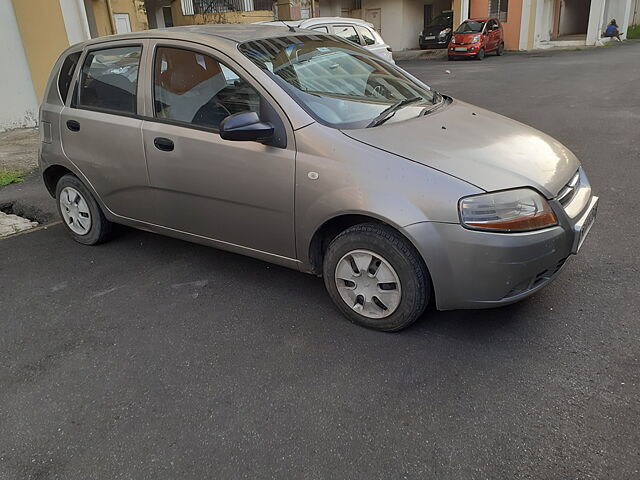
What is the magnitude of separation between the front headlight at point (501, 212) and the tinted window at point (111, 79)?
253 centimetres

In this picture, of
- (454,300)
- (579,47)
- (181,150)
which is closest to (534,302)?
(454,300)

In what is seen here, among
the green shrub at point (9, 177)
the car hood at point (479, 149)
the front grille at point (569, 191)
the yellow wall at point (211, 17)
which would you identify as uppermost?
the yellow wall at point (211, 17)

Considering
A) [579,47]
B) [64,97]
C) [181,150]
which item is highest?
[64,97]

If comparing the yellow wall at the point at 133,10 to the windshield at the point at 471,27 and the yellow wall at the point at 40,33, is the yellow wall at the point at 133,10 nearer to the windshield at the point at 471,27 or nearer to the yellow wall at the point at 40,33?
the yellow wall at the point at 40,33

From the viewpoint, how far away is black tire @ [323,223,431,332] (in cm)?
291

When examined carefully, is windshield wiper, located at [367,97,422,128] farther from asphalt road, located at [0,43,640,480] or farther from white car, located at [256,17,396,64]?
white car, located at [256,17,396,64]

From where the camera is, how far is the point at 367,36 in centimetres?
1101

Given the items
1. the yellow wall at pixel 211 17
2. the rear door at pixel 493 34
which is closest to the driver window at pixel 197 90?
the yellow wall at pixel 211 17

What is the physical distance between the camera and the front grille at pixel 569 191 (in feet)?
9.71

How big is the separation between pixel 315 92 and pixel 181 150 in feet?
3.26

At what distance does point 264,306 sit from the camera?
11.6ft

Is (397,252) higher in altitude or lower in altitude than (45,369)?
higher

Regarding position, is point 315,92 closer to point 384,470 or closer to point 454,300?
point 454,300

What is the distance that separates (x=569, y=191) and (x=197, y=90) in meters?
2.47
